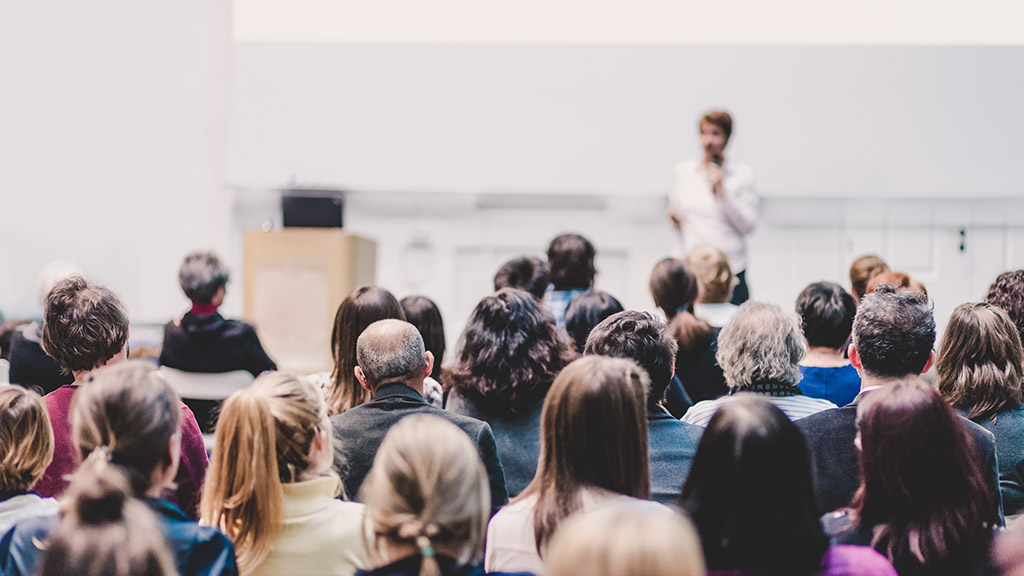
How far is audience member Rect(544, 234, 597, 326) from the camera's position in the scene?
3.83m

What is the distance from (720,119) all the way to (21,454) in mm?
3706

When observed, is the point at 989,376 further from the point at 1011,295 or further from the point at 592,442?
the point at 592,442

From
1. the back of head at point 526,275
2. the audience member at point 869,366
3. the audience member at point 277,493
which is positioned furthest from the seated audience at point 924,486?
the back of head at point 526,275

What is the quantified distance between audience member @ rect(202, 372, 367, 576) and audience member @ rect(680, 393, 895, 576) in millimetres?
679

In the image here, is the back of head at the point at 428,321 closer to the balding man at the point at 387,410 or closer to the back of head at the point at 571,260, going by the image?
the balding man at the point at 387,410

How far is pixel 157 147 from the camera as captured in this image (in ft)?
19.2

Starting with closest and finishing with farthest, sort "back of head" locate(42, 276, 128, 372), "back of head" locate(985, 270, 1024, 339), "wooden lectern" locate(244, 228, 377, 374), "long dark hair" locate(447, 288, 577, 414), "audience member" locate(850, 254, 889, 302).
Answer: "back of head" locate(42, 276, 128, 372) < "long dark hair" locate(447, 288, 577, 414) < "back of head" locate(985, 270, 1024, 339) < "audience member" locate(850, 254, 889, 302) < "wooden lectern" locate(244, 228, 377, 374)

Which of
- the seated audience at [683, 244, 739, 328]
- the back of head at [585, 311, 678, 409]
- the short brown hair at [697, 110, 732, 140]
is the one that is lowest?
the back of head at [585, 311, 678, 409]

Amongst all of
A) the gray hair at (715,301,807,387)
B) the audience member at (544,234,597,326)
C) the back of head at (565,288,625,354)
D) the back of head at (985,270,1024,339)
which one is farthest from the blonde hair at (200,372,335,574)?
the back of head at (985,270,1024,339)

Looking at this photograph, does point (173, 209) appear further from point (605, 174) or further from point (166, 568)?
point (166, 568)

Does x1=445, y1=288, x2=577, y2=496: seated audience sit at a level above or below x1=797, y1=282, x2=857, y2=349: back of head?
below

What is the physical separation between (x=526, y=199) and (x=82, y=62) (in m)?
2.87

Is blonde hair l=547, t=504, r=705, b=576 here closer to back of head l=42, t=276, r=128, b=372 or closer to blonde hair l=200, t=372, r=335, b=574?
blonde hair l=200, t=372, r=335, b=574

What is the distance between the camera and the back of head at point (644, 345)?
2.26 metres
